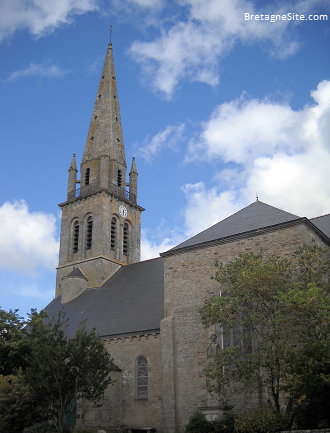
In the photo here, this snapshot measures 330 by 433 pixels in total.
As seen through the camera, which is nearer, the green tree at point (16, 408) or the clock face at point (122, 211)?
the green tree at point (16, 408)

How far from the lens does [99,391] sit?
1892 cm

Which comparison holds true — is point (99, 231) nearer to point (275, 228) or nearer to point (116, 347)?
point (116, 347)

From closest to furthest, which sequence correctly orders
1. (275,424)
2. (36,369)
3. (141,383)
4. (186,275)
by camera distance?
(275,424)
(36,369)
(186,275)
(141,383)

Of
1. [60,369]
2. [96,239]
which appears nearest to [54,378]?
[60,369]

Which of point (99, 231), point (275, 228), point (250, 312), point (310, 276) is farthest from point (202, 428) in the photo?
point (99, 231)

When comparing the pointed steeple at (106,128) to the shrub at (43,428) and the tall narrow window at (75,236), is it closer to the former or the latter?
the tall narrow window at (75,236)

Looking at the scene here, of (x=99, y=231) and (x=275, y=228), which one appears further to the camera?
(x=99, y=231)

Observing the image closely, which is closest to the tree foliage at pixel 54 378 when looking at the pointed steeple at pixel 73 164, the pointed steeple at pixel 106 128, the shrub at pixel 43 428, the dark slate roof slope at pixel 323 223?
the shrub at pixel 43 428

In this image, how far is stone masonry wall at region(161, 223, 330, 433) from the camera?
752 inches

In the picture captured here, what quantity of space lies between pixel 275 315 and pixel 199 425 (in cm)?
501

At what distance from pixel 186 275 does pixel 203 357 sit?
3835 mm

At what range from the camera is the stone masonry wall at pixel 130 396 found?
880 inches

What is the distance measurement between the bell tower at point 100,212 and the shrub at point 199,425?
18.0 m

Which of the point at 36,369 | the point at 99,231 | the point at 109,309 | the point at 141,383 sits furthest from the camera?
the point at 99,231
